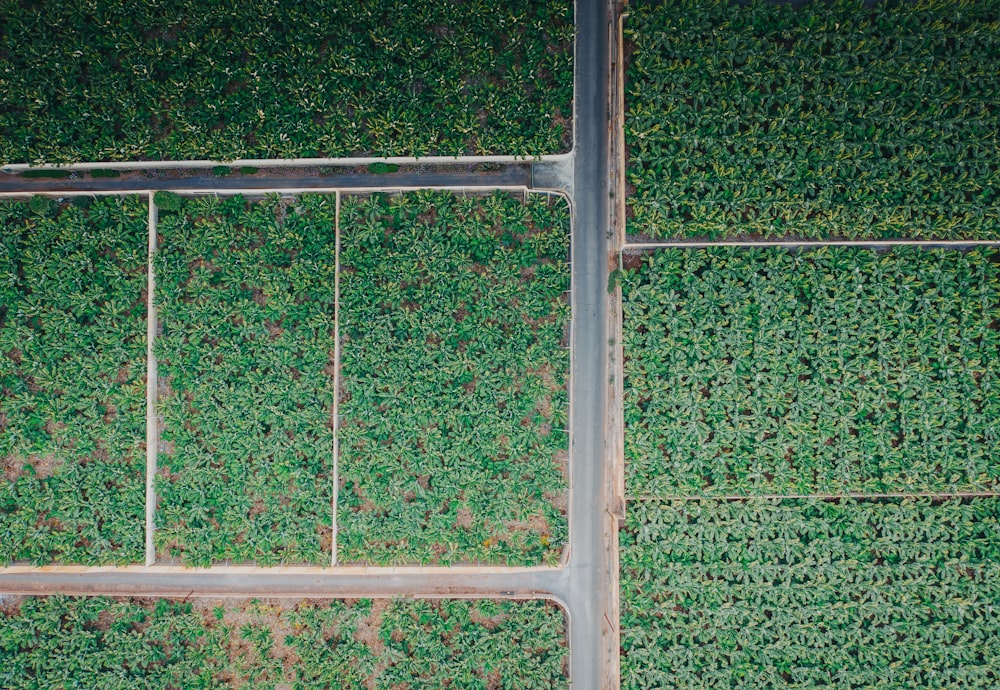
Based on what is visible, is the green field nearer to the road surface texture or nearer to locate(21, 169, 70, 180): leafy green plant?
the road surface texture

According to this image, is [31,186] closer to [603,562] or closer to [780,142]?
[603,562]

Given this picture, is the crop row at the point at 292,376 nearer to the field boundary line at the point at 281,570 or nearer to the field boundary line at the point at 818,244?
the field boundary line at the point at 281,570

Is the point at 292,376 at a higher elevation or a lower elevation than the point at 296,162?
lower

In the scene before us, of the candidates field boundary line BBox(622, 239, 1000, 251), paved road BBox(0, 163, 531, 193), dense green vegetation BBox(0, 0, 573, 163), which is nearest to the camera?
field boundary line BBox(622, 239, 1000, 251)

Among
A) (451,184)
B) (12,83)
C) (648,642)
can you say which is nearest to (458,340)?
(451,184)

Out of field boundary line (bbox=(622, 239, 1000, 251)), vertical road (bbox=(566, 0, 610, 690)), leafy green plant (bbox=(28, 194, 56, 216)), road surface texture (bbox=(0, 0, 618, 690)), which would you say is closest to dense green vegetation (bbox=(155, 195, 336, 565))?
road surface texture (bbox=(0, 0, 618, 690))

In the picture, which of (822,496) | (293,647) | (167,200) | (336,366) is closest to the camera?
(822,496)

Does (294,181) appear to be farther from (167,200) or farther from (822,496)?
(822,496)

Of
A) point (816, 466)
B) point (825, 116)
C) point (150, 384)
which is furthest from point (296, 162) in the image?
point (816, 466)

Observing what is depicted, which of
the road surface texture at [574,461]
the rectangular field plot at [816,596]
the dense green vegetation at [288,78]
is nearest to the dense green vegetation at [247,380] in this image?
the road surface texture at [574,461]
